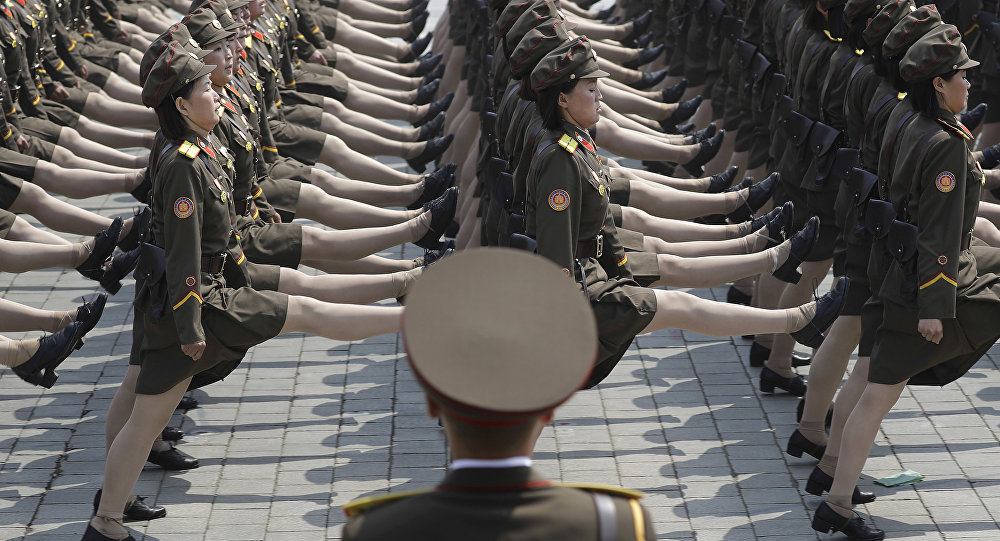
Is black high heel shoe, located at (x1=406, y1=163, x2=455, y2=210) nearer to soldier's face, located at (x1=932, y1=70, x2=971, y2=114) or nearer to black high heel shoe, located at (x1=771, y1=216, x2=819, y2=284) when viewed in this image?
black high heel shoe, located at (x1=771, y1=216, x2=819, y2=284)

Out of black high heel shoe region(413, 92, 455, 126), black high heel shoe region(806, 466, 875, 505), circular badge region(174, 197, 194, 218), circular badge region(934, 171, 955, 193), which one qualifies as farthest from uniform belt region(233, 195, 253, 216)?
black high heel shoe region(413, 92, 455, 126)

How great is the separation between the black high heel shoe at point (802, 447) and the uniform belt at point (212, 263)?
2.76 meters

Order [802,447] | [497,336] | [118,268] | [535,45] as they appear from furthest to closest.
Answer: [118,268] → [802,447] → [535,45] → [497,336]

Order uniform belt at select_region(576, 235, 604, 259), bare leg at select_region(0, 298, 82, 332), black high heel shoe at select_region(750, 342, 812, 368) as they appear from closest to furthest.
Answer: uniform belt at select_region(576, 235, 604, 259) < bare leg at select_region(0, 298, 82, 332) < black high heel shoe at select_region(750, 342, 812, 368)

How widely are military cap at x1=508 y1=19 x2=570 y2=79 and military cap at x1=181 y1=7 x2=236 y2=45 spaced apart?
1.33 metres

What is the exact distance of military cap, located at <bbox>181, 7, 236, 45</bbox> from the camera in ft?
18.7

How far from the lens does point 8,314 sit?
6164mm

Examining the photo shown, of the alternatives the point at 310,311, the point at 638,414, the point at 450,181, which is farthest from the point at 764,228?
the point at 310,311

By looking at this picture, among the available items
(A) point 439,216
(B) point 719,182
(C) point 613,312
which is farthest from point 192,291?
(B) point 719,182

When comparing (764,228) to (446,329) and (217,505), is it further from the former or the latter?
(446,329)

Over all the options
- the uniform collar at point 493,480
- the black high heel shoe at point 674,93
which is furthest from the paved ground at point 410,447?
the uniform collar at point 493,480

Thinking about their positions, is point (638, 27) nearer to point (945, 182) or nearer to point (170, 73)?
point (945, 182)

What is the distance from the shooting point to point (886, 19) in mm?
5762

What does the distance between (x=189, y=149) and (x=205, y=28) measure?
96cm
